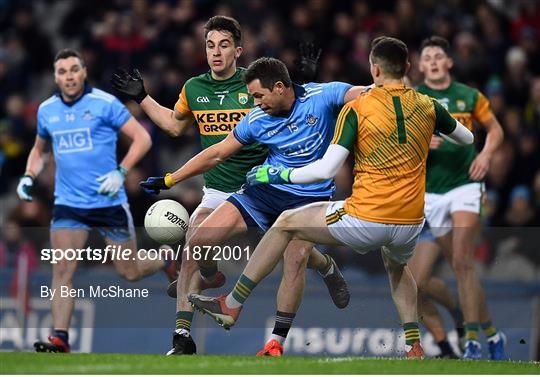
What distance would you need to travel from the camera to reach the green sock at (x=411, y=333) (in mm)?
10531

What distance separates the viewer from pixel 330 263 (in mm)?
10922

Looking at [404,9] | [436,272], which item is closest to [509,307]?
[436,272]

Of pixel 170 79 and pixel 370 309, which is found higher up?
pixel 170 79

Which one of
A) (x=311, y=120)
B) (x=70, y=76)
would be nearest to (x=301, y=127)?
(x=311, y=120)

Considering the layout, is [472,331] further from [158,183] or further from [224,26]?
[224,26]

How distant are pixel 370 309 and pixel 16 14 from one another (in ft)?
34.2

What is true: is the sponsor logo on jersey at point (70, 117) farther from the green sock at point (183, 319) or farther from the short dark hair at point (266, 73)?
the short dark hair at point (266, 73)

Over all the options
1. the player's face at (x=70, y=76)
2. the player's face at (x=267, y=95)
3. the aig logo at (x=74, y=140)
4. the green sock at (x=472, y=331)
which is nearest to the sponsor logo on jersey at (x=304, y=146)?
the player's face at (x=267, y=95)

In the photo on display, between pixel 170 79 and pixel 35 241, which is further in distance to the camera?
pixel 170 79

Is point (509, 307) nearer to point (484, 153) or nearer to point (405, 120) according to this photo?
point (484, 153)

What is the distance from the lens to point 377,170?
987cm

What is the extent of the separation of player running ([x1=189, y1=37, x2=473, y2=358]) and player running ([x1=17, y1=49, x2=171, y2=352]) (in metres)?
2.51

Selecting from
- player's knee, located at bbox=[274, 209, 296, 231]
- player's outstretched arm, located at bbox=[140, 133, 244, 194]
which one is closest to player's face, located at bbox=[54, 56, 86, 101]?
player's outstretched arm, located at bbox=[140, 133, 244, 194]

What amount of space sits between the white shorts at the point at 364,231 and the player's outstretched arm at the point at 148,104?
1.82m
